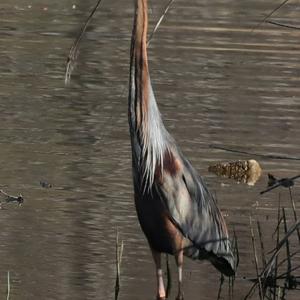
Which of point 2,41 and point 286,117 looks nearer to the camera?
point 286,117

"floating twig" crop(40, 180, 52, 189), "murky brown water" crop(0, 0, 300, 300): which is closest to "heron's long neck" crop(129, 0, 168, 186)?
"murky brown water" crop(0, 0, 300, 300)

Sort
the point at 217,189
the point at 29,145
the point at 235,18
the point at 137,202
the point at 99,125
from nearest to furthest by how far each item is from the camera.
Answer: the point at 137,202 → the point at 217,189 → the point at 29,145 → the point at 99,125 → the point at 235,18

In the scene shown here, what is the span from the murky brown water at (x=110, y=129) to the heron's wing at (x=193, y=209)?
313 mm

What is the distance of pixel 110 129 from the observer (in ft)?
37.7

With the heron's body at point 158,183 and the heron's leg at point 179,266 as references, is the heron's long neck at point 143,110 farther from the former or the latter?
the heron's leg at point 179,266

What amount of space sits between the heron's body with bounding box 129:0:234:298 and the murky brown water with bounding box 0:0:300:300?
40 cm

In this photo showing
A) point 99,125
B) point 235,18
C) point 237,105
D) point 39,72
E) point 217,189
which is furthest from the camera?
point 235,18

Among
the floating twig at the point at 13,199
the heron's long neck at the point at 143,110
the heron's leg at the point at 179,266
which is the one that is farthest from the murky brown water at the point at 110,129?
the heron's long neck at the point at 143,110

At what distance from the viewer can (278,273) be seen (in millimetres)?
7148

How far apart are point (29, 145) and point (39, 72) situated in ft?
12.9

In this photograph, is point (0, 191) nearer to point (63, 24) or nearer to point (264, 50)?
point (264, 50)

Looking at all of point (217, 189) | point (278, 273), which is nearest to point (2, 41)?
point (217, 189)

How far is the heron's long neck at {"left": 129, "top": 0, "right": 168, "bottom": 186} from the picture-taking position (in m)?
6.22

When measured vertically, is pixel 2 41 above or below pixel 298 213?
above
